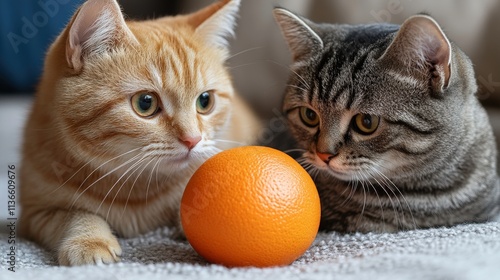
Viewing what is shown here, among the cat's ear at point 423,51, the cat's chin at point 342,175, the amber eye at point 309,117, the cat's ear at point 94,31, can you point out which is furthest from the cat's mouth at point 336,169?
the cat's ear at point 94,31

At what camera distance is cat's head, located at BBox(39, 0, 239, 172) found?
1.29 metres

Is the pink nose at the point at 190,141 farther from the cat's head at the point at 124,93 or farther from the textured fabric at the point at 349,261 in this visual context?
the textured fabric at the point at 349,261

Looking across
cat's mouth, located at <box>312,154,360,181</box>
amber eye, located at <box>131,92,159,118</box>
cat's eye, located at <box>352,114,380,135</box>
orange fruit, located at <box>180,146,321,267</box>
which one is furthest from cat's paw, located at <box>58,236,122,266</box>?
cat's eye, located at <box>352,114,380,135</box>

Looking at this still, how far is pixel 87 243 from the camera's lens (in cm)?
128

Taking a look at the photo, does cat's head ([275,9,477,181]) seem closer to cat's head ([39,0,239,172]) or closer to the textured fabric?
the textured fabric

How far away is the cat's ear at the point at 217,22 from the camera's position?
61.1 inches

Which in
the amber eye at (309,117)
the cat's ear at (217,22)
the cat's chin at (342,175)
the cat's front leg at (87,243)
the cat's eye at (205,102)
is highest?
the cat's ear at (217,22)

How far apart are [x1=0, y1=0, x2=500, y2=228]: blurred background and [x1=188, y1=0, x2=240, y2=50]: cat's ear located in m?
0.39

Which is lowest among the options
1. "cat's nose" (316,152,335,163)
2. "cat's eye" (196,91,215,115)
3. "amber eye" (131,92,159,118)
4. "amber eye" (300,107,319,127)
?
"cat's nose" (316,152,335,163)

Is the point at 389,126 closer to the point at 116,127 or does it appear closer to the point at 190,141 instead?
the point at 190,141

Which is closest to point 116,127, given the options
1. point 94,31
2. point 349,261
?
point 94,31

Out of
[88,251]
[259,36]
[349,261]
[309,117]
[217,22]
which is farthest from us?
[259,36]

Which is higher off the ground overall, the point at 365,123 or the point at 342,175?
the point at 365,123

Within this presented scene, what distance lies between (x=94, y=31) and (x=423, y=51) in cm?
74
